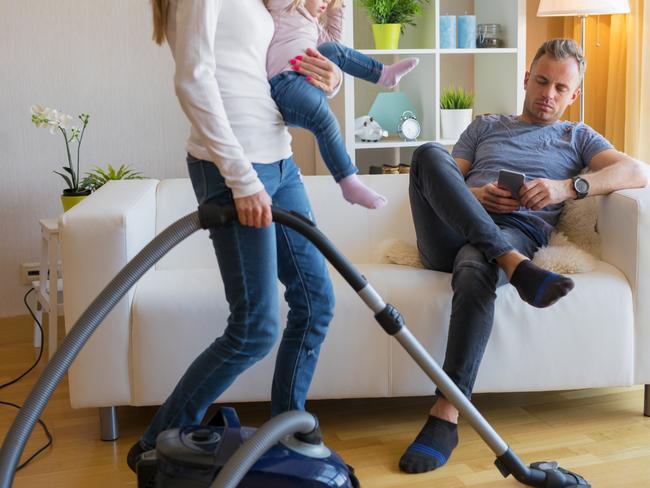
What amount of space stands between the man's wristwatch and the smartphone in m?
0.14

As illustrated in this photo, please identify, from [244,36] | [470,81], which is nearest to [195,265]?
[244,36]

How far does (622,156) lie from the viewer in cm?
247

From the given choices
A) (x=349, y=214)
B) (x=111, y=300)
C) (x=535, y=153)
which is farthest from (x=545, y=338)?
(x=111, y=300)

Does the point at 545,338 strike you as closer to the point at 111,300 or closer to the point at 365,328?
the point at 365,328

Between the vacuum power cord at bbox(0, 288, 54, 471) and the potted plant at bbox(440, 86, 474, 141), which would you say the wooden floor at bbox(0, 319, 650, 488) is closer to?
the vacuum power cord at bbox(0, 288, 54, 471)

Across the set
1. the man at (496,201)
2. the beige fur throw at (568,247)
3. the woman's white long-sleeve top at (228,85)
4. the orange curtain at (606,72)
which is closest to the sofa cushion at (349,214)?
the beige fur throw at (568,247)

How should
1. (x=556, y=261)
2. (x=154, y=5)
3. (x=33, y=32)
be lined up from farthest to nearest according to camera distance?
(x=33, y=32), (x=556, y=261), (x=154, y=5)

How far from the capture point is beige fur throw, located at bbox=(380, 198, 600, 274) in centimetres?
235

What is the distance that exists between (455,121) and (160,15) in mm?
2227

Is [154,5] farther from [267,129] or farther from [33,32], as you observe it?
[33,32]

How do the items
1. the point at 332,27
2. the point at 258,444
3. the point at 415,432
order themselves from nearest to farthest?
the point at 258,444 < the point at 332,27 < the point at 415,432

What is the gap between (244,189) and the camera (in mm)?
→ 1505

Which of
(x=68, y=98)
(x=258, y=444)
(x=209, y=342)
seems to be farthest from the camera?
(x=68, y=98)

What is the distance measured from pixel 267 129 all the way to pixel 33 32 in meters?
1.99
